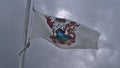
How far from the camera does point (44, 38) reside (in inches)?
943

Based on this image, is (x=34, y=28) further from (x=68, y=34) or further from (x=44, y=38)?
(x=68, y=34)

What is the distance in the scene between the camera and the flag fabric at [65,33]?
2420cm

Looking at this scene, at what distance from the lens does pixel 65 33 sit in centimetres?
2500

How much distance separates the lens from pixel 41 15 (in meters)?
24.4

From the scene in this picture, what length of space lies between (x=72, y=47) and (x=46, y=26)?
215 centimetres

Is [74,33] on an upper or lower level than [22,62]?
upper

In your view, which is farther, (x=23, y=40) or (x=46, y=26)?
(x=46, y=26)

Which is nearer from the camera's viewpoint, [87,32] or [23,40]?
[23,40]

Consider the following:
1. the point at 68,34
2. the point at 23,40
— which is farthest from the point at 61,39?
the point at 23,40

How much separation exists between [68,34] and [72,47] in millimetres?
974

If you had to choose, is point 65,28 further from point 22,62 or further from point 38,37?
point 22,62

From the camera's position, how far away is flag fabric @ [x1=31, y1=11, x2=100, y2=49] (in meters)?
24.2

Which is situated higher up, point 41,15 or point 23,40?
point 41,15

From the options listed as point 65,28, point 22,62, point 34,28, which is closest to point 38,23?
point 34,28
